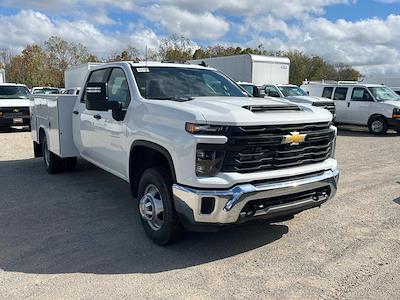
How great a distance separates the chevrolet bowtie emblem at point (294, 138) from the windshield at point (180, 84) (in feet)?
4.25

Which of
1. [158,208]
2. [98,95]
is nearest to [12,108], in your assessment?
[98,95]

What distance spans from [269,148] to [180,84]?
1.78m

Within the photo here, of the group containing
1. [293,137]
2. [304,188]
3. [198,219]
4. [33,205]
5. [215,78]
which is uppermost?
[215,78]

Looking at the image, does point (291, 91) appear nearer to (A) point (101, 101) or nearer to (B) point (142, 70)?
(B) point (142, 70)

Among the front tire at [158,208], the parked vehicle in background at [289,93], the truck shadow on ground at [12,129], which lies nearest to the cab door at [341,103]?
the parked vehicle in background at [289,93]

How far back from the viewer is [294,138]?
399cm

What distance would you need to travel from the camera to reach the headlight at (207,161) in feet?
12.0

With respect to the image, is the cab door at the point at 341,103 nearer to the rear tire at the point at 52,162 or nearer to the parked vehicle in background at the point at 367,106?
the parked vehicle in background at the point at 367,106

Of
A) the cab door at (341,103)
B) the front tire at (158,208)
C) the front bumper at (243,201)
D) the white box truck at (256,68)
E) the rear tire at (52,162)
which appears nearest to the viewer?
the front bumper at (243,201)

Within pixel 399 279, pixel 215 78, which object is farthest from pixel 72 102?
pixel 399 279

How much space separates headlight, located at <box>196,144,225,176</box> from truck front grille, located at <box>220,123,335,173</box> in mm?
57

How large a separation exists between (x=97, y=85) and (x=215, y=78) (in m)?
1.75

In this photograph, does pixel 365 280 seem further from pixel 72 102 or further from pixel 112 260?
pixel 72 102

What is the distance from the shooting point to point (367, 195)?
20.6 feet
